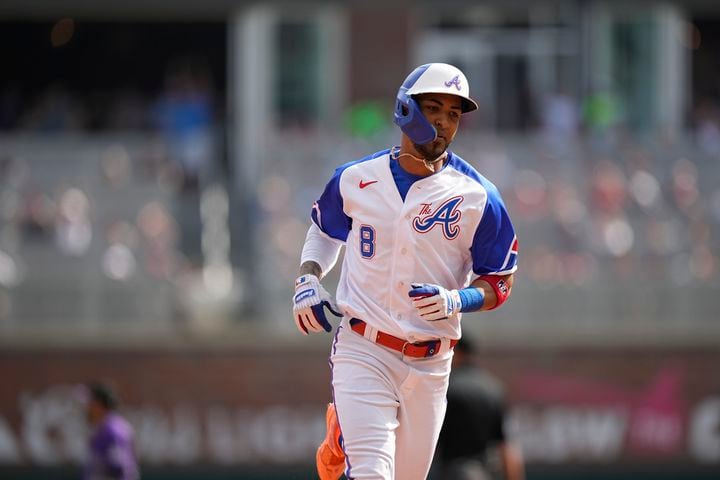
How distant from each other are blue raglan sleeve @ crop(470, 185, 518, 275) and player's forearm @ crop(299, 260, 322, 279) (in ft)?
2.34

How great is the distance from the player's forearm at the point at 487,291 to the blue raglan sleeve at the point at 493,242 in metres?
0.03

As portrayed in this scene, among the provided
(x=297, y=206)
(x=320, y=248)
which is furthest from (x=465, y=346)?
(x=297, y=206)

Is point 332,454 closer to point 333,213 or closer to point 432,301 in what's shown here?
point 432,301

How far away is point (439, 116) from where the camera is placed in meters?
5.84

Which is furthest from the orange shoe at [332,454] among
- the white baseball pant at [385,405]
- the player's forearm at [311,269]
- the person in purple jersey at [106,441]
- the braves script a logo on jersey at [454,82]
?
the person in purple jersey at [106,441]

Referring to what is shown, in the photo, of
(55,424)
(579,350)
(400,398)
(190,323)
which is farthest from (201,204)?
(400,398)

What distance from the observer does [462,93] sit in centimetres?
579

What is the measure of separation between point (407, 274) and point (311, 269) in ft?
1.59

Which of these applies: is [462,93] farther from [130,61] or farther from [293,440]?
[130,61]

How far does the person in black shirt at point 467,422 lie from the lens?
8.65 meters

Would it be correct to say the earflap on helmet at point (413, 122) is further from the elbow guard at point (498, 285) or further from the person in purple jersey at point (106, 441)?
the person in purple jersey at point (106, 441)

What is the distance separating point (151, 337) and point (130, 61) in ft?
26.0

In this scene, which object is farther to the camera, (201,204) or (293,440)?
(201,204)

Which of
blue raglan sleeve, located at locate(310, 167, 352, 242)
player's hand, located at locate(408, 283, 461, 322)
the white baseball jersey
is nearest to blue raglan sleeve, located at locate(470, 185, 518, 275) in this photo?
the white baseball jersey
